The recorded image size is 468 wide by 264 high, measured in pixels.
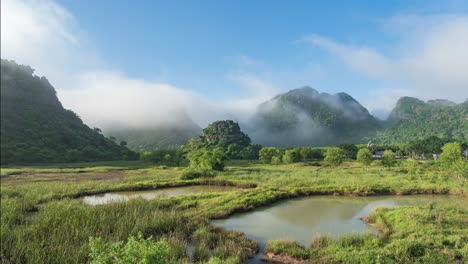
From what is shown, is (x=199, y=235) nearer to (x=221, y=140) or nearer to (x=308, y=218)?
(x=308, y=218)

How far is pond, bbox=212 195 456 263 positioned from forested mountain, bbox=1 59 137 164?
75.4 m

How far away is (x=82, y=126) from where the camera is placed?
419 ft

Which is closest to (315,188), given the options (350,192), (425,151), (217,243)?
(350,192)

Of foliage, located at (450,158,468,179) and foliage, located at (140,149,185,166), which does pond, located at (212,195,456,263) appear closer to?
foliage, located at (450,158,468,179)

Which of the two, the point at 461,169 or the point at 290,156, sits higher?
the point at 290,156

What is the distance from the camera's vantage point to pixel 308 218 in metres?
19.8

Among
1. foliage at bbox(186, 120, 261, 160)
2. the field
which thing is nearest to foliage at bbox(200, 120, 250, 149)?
foliage at bbox(186, 120, 261, 160)

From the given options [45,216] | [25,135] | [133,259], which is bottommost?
[45,216]

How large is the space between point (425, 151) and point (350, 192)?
107 m

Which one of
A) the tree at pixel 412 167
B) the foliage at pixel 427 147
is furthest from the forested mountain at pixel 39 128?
the foliage at pixel 427 147

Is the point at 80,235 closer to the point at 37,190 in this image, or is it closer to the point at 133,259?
the point at 133,259

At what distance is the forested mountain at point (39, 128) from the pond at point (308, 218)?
75.4 m

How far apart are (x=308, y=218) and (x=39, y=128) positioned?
114 m

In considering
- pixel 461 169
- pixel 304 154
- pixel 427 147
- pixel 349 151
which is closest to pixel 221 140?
pixel 304 154
